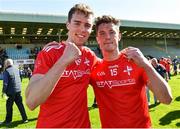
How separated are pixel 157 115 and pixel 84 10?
8313 mm

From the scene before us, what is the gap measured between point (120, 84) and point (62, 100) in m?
0.68

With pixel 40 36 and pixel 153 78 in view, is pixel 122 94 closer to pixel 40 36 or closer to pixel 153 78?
pixel 153 78

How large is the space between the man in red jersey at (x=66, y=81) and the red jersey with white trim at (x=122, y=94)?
26 cm

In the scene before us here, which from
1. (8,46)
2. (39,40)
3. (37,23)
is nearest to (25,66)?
(37,23)

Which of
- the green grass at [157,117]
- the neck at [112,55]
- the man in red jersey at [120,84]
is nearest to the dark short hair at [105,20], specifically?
the man in red jersey at [120,84]

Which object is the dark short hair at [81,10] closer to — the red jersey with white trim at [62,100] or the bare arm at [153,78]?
the red jersey with white trim at [62,100]

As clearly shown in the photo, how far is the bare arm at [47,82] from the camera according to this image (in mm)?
2754

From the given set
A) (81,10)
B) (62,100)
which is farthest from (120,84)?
(81,10)

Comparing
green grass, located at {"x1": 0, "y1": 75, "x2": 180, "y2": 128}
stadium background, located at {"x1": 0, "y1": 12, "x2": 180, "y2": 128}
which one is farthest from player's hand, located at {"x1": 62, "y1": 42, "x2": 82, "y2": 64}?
stadium background, located at {"x1": 0, "y1": 12, "x2": 180, "y2": 128}

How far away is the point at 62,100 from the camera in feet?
10.2

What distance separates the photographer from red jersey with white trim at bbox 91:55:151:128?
3379 millimetres

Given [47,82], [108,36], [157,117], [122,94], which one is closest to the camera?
[47,82]

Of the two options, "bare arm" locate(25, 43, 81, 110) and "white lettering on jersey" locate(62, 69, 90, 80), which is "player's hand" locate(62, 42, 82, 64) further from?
"white lettering on jersey" locate(62, 69, 90, 80)

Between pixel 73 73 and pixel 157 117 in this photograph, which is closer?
pixel 73 73
